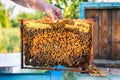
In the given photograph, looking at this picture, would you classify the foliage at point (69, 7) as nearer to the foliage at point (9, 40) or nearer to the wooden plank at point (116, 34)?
the wooden plank at point (116, 34)

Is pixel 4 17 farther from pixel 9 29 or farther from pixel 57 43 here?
pixel 57 43

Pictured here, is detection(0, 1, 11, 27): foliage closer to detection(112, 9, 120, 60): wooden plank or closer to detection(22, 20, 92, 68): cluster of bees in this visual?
detection(22, 20, 92, 68): cluster of bees

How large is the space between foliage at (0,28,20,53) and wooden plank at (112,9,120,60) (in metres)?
1.78

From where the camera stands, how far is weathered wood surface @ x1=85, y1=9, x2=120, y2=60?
136 inches

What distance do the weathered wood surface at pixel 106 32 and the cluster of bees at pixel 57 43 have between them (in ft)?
6.32

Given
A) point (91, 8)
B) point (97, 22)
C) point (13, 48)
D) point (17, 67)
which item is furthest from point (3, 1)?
point (97, 22)

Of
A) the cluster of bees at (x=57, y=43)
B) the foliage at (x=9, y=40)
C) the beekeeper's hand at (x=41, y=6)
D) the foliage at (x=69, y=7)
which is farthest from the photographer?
the foliage at (x=69, y=7)

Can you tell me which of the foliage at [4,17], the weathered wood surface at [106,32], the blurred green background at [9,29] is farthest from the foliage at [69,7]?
the foliage at [4,17]

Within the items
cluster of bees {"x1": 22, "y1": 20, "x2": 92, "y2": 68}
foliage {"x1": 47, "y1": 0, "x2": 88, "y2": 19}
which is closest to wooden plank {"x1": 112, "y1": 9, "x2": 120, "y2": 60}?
foliage {"x1": 47, "y1": 0, "x2": 88, "y2": 19}

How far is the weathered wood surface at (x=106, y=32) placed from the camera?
11.4 feet

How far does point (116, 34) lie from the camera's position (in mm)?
3549

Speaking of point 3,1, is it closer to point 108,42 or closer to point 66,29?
point 66,29

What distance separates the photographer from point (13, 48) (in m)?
1.92

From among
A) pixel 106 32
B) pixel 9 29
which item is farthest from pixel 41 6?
pixel 106 32
